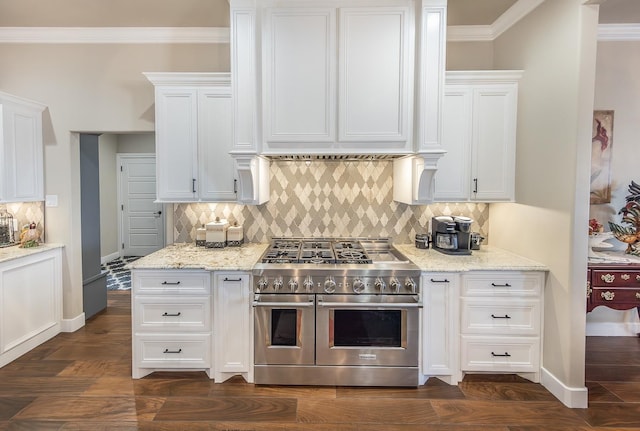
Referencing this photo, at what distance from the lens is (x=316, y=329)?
2809 millimetres

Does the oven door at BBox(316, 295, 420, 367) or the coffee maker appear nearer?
the oven door at BBox(316, 295, 420, 367)

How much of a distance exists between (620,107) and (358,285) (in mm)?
3033

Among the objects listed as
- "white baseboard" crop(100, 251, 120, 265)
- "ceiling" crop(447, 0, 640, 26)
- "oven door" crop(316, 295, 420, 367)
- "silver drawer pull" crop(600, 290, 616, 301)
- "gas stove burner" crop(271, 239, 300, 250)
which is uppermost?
"ceiling" crop(447, 0, 640, 26)

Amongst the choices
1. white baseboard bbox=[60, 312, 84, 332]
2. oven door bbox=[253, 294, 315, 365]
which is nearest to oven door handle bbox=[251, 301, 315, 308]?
oven door bbox=[253, 294, 315, 365]

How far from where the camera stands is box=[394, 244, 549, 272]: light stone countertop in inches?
112

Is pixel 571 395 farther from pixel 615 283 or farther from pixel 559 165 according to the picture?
pixel 559 165

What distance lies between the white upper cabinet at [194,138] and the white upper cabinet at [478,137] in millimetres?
1811

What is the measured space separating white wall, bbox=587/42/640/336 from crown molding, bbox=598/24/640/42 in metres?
0.04

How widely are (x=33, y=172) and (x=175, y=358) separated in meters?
2.36

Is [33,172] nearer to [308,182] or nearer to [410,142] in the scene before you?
[308,182]

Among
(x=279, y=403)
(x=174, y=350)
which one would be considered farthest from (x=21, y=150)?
(x=279, y=403)

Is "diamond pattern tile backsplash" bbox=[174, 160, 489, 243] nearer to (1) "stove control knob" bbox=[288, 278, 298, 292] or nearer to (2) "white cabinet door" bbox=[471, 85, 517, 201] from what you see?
(2) "white cabinet door" bbox=[471, 85, 517, 201]

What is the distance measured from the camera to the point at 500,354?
2893 millimetres

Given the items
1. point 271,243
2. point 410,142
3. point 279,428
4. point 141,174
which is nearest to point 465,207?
point 410,142
